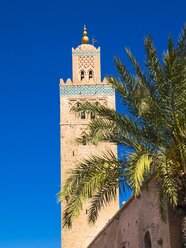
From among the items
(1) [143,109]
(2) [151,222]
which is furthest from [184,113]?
(2) [151,222]

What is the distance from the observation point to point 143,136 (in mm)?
10406

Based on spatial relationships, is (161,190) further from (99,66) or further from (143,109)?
(99,66)

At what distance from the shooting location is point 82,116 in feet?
98.5

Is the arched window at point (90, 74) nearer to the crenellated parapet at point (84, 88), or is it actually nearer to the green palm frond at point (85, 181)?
the crenellated parapet at point (84, 88)

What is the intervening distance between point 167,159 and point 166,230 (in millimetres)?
3152

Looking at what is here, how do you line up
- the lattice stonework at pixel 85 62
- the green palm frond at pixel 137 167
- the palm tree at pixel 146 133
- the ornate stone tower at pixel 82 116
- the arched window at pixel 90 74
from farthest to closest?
1. the lattice stonework at pixel 85 62
2. the arched window at pixel 90 74
3. the ornate stone tower at pixel 82 116
4. the palm tree at pixel 146 133
5. the green palm frond at pixel 137 167

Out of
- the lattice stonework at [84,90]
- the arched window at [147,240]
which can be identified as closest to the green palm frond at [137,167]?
the arched window at [147,240]

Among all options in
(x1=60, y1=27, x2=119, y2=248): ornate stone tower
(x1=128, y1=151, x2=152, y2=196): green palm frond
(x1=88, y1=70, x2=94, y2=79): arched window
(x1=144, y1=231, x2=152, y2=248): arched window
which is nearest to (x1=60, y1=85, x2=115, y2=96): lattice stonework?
(x1=60, y1=27, x2=119, y2=248): ornate stone tower

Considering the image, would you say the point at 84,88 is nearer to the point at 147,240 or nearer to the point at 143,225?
the point at 143,225

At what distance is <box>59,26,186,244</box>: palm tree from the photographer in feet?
31.9

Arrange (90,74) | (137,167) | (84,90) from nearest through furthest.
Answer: (137,167) < (84,90) < (90,74)

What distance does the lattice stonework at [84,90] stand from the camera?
32.3 m

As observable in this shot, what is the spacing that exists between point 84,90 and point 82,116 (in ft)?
9.84

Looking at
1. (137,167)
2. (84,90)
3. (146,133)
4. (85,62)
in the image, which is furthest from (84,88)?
(137,167)
